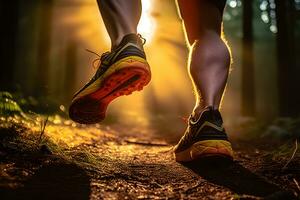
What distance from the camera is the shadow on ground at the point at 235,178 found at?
171 centimetres

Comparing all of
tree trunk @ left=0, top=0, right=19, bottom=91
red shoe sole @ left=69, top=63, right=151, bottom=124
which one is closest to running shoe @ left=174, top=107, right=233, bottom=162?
red shoe sole @ left=69, top=63, right=151, bottom=124

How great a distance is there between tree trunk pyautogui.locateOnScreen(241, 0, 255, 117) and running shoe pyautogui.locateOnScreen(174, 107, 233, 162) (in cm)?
1180

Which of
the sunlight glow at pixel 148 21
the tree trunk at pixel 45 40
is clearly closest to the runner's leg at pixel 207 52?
the tree trunk at pixel 45 40

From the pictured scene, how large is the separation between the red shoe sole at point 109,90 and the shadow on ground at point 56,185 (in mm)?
563

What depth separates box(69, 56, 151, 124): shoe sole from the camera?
2.24 m

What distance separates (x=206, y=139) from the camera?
7.77 ft

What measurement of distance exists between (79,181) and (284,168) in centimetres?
125

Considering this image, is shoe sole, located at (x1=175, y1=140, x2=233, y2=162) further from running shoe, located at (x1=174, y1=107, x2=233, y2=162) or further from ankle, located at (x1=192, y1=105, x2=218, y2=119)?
ankle, located at (x1=192, y1=105, x2=218, y2=119)

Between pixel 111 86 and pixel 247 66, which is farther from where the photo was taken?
pixel 247 66

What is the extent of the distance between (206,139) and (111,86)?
75 centimetres

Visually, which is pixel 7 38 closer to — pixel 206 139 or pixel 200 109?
pixel 200 109

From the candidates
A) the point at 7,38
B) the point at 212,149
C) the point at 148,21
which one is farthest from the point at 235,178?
the point at 148,21

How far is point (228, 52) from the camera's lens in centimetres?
274

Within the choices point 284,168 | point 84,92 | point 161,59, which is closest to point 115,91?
point 84,92
